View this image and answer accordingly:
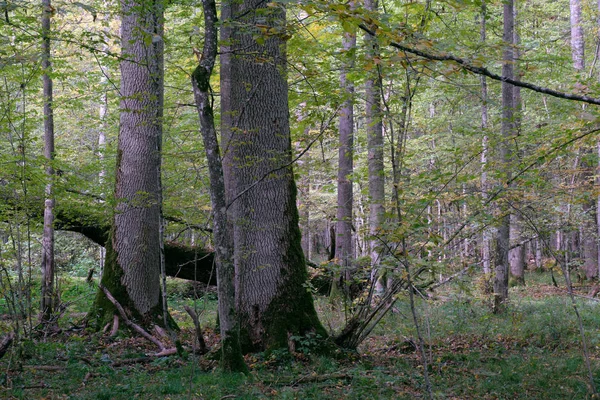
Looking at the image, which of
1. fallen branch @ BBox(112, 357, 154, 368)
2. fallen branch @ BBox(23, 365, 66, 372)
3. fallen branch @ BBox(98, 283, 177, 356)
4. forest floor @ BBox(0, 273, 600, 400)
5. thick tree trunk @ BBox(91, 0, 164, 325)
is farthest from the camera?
thick tree trunk @ BBox(91, 0, 164, 325)

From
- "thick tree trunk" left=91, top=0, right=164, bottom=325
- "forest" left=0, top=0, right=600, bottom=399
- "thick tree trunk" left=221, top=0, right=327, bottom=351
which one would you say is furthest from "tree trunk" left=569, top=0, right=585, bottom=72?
"thick tree trunk" left=91, top=0, right=164, bottom=325

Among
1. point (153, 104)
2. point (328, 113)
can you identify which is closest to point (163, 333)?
point (153, 104)

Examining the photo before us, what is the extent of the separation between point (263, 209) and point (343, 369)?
2457 mm

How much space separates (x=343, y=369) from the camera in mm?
6418

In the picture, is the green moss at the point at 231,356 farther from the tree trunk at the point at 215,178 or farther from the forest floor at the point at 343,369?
the tree trunk at the point at 215,178

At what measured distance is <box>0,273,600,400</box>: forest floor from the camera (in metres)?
5.54

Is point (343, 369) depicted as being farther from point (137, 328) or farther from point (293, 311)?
point (137, 328)

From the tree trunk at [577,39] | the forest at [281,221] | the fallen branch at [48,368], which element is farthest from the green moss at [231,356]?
the tree trunk at [577,39]

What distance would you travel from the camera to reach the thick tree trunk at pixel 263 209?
703 centimetres

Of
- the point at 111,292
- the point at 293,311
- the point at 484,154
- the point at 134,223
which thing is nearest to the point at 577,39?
the point at 484,154

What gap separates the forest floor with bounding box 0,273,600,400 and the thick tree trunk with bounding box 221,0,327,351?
55 centimetres

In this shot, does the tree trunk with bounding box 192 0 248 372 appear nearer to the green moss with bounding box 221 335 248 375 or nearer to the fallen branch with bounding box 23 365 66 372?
the green moss with bounding box 221 335 248 375

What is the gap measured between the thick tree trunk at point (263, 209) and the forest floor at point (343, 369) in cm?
55

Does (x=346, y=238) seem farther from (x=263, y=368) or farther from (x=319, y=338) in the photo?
(x=263, y=368)
